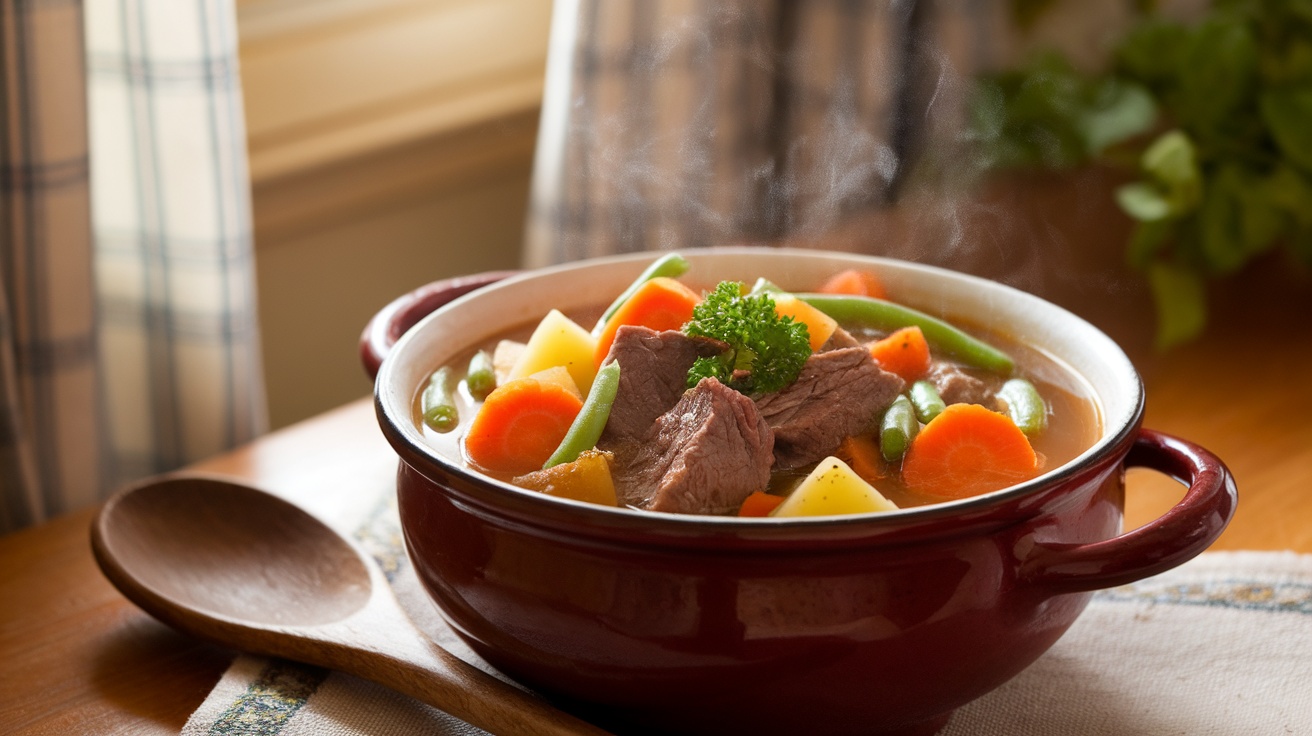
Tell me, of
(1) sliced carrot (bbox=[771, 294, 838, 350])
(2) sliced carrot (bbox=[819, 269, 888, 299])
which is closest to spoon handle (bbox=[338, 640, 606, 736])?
(1) sliced carrot (bbox=[771, 294, 838, 350])

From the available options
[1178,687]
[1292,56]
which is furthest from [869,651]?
[1292,56]

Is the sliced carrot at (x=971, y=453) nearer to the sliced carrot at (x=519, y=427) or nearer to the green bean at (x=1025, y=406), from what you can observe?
the green bean at (x=1025, y=406)

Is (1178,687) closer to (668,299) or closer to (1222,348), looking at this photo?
(668,299)

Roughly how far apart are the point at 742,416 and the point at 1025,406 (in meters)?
0.37

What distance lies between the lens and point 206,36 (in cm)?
217

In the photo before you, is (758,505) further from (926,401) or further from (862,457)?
(926,401)

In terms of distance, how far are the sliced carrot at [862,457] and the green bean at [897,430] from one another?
0.01 m

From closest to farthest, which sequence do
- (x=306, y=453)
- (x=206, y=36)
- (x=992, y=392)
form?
(x=992, y=392), (x=306, y=453), (x=206, y=36)

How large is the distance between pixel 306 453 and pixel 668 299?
73 cm

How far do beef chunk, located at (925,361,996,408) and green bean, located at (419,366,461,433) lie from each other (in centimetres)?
54

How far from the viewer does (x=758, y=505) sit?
1142 mm

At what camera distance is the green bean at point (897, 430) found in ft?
4.21

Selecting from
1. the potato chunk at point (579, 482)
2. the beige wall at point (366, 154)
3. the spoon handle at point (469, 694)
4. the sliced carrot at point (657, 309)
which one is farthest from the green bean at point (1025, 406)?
the beige wall at point (366, 154)

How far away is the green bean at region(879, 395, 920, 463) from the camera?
4.21ft
